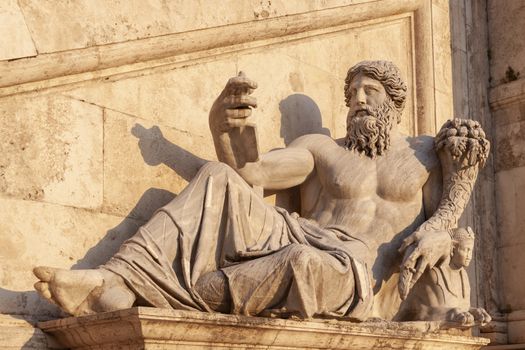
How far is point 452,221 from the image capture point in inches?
241

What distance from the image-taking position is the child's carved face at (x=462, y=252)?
5984 millimetres

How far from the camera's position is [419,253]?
5.77 metres

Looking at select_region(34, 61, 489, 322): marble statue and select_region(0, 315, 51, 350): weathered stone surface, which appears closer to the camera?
select_region(0, 315, 51, 350): weathered stone surface

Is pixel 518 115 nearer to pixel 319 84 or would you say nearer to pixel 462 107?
pixel 462 107

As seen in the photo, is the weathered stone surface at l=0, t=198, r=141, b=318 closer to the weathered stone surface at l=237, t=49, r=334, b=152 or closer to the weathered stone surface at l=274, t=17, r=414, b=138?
the weathered stone surface at l=237, t=49, r=334, b=152

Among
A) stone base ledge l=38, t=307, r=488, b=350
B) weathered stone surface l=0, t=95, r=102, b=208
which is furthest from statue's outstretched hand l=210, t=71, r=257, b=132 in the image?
stone base ledge l=38, t=307, r=488, b=350

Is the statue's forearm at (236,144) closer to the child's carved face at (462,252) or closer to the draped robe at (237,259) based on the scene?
the draped robe at (237,259)

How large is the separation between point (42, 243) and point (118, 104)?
0.98m

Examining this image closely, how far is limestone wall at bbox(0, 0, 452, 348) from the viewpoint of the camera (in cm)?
516

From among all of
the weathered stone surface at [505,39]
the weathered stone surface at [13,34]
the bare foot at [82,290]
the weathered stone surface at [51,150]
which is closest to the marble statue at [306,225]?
the bare foot at [82,290]

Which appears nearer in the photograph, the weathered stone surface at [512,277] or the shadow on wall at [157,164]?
the shadow on wall at [157,164]

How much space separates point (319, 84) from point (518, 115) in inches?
89.1

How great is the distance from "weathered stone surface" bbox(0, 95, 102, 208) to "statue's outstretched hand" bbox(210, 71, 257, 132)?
67 cm

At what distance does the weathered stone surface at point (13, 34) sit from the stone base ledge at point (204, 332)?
1.38m
